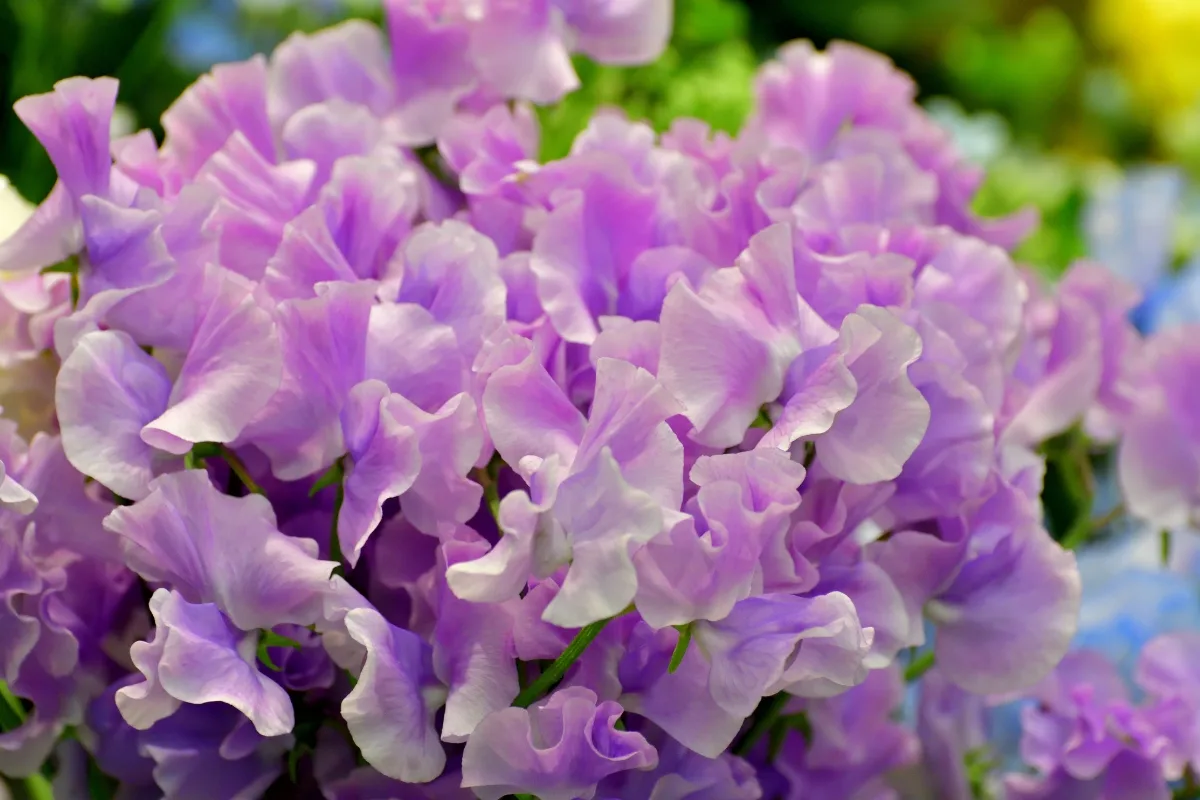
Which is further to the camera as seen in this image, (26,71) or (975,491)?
(26,71)

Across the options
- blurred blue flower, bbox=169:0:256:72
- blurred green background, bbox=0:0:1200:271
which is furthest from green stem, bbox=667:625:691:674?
blurred blue flower, bbox=169:0:256:72

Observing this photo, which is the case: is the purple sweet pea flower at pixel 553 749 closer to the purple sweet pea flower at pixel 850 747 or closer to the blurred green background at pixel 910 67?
the purple sweet pea flower at pixel 850 747

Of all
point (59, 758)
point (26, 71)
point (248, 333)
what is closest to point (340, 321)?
point (248, 333)

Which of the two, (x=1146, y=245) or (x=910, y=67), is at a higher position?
(x=1146, y=245)

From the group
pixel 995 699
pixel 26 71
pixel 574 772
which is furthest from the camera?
pixel 26 71

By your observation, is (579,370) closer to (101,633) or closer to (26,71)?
(101,633)

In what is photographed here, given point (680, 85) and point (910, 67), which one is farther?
point (910, 67)

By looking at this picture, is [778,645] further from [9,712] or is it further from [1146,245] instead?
[1146,245]

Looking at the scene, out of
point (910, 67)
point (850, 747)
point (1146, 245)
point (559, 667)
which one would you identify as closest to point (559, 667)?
point (559, 667)
